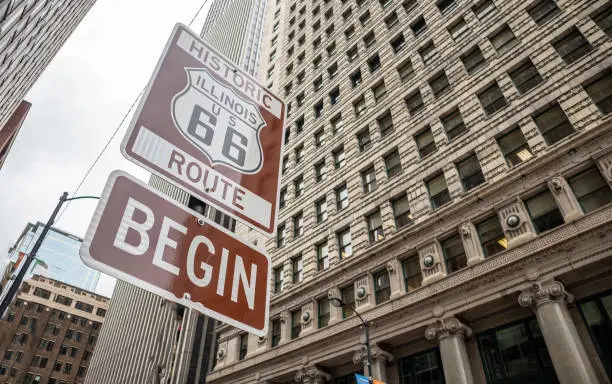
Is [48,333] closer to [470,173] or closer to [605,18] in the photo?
[470,173]

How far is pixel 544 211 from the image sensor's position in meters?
15.4

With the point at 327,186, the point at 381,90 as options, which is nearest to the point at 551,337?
the point at 327,186

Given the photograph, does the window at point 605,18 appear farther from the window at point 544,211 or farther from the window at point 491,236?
the window at point 491,236

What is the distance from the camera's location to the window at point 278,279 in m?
25.7

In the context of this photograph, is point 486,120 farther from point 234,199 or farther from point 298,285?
point 234,199

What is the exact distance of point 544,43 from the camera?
18688mm

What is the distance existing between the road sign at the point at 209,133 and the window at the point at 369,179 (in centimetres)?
1846

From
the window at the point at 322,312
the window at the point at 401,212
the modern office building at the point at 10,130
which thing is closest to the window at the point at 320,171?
the window at the point at 401,212

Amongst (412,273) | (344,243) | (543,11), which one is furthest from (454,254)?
(543,11)

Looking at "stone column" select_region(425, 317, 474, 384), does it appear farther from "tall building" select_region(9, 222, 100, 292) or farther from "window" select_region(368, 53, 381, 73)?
"tall building" select_region(9, 222, 100, 292)

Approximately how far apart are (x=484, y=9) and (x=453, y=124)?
7726 mm

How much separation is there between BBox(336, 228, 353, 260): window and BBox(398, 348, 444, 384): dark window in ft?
20.9

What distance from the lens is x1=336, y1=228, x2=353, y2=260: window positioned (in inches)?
883

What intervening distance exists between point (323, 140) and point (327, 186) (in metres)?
4.53
